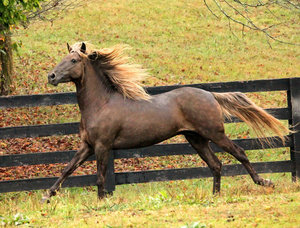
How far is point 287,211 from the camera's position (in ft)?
16.0

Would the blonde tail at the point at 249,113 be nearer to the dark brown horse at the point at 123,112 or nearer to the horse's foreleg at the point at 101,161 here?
the dark brown horse at the point at 123,112

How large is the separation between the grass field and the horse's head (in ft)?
5.14

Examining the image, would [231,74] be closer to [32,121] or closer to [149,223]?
[32,121]

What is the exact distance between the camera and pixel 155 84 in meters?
16.6

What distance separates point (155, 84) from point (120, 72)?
9.36 metres

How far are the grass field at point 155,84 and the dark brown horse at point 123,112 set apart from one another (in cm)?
61

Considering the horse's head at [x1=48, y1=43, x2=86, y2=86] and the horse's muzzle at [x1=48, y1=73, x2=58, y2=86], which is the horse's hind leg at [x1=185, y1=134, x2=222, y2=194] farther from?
the horse's muzzle at [x1=48, y1=73, x2=58, y2=86]

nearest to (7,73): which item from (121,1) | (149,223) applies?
(149,223)

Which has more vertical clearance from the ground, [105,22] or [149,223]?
[105,22]

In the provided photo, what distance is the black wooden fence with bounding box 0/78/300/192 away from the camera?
786 cm

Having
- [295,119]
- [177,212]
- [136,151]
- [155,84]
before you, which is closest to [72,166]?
[136,151]

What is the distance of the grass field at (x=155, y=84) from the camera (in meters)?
5.04

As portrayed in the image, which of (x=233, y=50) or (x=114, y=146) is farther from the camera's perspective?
(x=233, y=50)

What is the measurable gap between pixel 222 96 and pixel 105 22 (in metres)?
16.6
